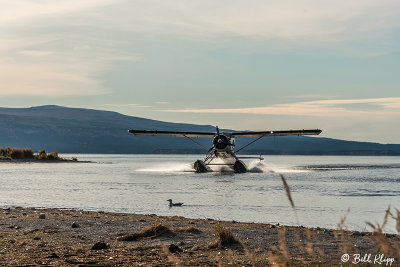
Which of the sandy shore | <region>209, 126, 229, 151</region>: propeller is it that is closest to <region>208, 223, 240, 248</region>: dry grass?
the sandy shore

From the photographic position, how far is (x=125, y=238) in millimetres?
9023

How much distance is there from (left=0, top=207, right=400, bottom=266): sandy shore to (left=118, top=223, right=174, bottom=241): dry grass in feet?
0.19

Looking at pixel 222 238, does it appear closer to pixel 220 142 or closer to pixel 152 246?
pixel 152 246

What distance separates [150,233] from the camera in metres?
9.30

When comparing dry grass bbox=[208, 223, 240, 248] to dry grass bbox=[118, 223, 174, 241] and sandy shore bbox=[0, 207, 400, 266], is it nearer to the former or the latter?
sandy shore bbox=[0, 207, 400, 266]

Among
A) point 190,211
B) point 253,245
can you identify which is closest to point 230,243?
point 253,245

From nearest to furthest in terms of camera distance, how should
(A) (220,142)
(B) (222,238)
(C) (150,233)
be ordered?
(B) (222,238)
(C) (150,233)
(A) (220,142)

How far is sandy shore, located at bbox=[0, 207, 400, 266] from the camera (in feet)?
22.2

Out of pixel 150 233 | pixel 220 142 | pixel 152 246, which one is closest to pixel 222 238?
pixel 152 246

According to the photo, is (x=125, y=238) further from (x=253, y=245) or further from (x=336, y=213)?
(x=336, y=213)

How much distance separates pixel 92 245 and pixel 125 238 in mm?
858

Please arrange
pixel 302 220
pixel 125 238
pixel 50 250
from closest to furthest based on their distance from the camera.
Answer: pixel 50 250, pixel 125 238, pixel 302 220

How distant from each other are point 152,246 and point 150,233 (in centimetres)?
111

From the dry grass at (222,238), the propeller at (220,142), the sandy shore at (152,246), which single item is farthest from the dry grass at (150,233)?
the propeller at (220,142)
